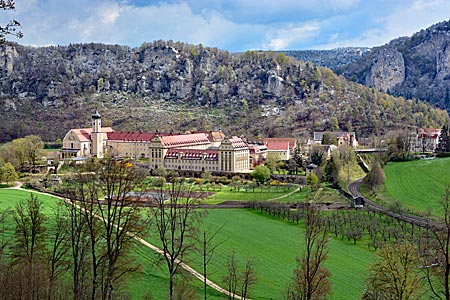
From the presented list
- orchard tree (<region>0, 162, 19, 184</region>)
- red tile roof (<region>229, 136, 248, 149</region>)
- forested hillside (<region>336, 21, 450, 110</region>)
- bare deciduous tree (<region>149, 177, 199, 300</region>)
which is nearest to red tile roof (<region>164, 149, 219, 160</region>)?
red tile roof (<region>229, 136, 248, 149</region>)

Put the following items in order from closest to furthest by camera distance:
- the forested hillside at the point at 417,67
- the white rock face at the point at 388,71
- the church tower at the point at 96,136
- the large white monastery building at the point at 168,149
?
the large white monastery building at the point at 168,149
the church tower at the point at 96,136
the forested hillside at the point at 417,67
the white rock face at the point at 388,71

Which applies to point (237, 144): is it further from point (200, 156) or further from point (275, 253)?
point (275, 253)

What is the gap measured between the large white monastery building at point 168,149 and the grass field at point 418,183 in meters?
21.0

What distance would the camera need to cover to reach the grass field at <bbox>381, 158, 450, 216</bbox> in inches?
1742

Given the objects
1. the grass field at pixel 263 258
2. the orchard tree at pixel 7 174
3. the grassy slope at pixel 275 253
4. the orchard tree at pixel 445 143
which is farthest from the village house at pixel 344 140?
the orchard tree at pixel 7 174

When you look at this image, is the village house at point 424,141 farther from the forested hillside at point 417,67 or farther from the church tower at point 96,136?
the forested hillside at point 417,67

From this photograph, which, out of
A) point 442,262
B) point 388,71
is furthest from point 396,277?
point 388,71

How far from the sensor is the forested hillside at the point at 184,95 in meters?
111

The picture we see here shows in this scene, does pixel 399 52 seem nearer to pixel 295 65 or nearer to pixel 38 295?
pixel 295 65

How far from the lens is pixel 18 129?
10562cm

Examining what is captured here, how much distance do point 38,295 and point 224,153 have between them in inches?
2245

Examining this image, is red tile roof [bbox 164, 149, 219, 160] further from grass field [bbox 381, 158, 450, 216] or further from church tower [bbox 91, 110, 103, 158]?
grass field [bbox 381, 158, 450, 216]

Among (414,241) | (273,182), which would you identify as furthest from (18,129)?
(414,241)

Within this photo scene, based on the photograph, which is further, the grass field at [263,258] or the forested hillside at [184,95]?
the forested hillside at [184,95]
